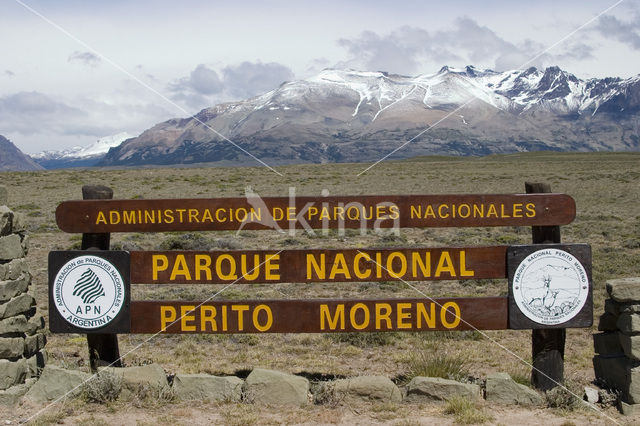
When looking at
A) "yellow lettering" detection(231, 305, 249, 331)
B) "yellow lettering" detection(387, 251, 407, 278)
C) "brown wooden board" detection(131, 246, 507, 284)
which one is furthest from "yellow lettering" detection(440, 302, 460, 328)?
"yellow lettering" detection(231, 305, 249, 331)

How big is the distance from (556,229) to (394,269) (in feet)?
6.20

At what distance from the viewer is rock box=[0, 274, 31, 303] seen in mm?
6680

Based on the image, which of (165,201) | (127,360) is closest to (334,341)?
(127,360)

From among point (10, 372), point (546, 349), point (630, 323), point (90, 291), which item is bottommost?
point (10, 372)

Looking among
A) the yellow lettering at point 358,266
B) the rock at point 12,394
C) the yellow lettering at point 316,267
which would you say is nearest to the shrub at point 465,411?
the yellow lettering at point 358,266

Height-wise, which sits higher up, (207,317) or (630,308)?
(630,308)

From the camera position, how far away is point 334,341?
9898mm

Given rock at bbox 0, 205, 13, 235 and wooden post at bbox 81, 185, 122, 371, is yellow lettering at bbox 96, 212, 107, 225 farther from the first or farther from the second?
rock at bbox 0, 205, 13, 235

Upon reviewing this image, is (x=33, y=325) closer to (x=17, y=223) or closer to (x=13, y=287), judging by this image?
(x=13, y=287)

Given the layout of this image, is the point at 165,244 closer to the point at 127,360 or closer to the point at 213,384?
the point at 127,360

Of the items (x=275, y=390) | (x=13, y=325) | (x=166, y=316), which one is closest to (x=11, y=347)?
(x=13, y=325)

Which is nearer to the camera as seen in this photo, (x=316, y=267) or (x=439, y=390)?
(x=439, y=390)

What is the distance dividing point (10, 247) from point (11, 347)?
1047 millimetres

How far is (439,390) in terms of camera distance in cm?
671
